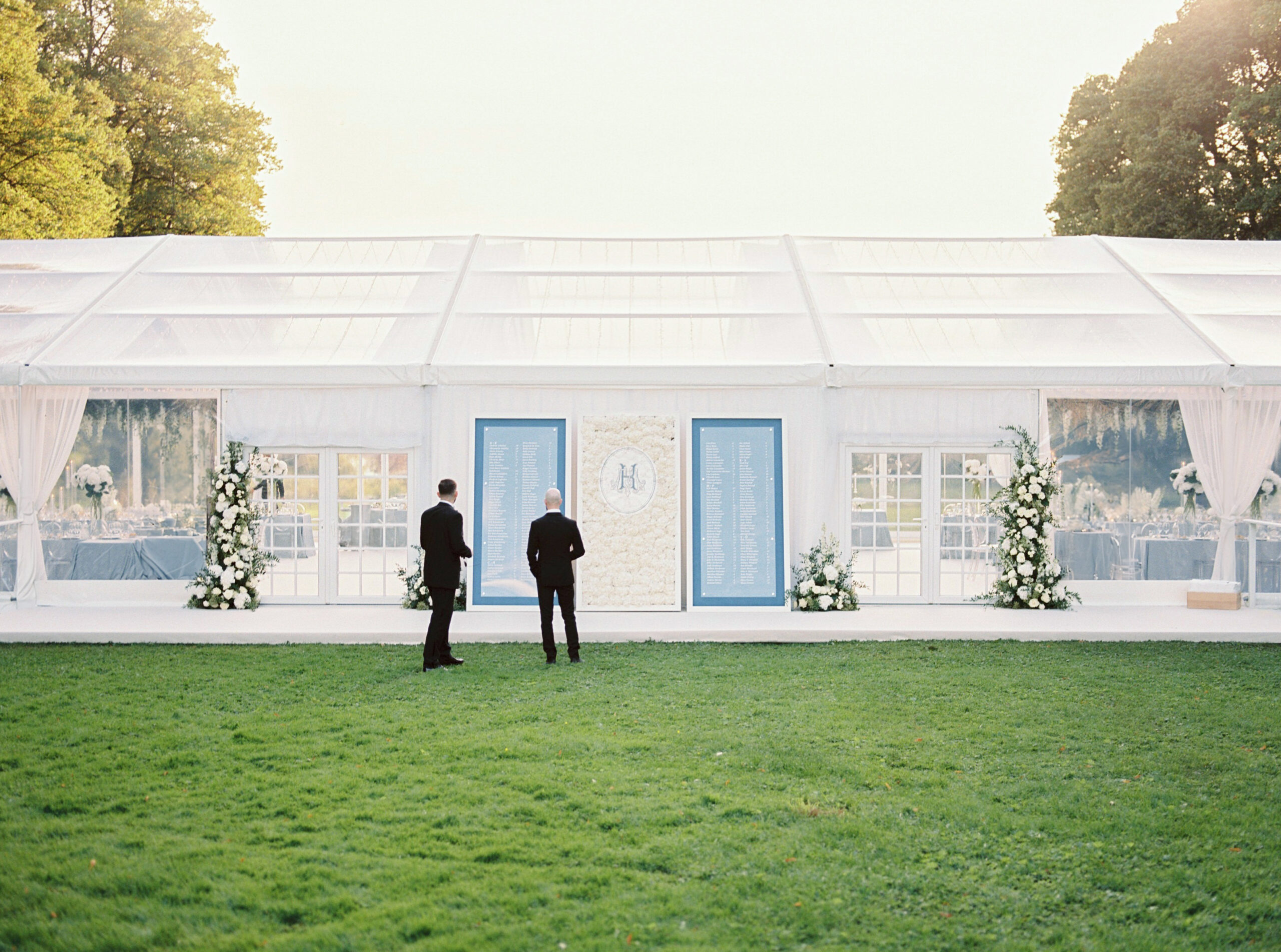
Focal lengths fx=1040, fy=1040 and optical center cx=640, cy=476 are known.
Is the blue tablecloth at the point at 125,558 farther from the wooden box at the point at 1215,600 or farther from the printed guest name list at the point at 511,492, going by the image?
the wooden box at the point at 1215,600

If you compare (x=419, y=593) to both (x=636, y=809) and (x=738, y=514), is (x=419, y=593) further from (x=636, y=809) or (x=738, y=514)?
(x=636, y=809)

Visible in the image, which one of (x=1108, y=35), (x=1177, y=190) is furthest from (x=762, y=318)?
(x=1108, y=35)

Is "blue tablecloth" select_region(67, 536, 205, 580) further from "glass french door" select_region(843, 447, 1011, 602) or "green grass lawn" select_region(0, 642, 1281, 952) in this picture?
"glass french door" select_region(843, 447, 1011, 602)

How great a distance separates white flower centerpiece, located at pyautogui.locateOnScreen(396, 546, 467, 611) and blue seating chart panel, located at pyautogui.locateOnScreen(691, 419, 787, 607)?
2567 mm

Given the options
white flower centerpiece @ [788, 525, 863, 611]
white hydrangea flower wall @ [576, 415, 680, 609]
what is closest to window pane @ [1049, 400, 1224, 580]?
white flower centerpiece @ [788, 525, 863, 611]

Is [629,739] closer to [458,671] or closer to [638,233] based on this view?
[458,671]

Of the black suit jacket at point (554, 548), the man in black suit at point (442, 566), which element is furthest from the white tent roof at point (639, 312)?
the black suit jacket at point (554, 548)

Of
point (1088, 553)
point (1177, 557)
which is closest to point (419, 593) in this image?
point (1088, 553)

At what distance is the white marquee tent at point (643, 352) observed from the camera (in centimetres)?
1166

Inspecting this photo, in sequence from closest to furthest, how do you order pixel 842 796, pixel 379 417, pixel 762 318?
pixel 842 796
pixel 379 417
pixel 762 318

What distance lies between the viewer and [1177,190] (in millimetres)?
22469

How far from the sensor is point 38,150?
19.1 metres

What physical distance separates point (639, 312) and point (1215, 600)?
24.8 ft

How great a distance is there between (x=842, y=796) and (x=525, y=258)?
10450mm
